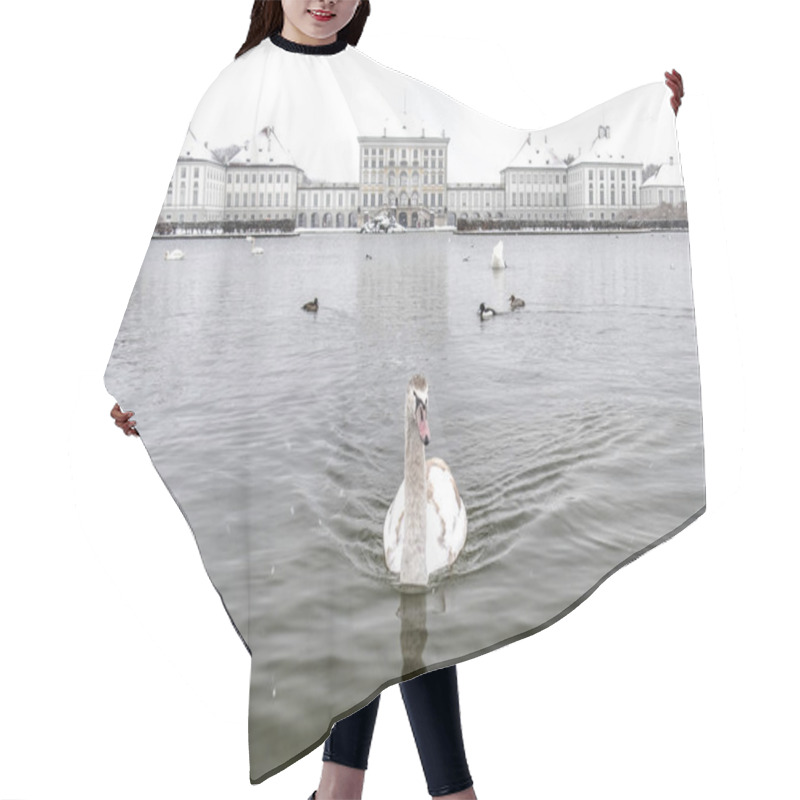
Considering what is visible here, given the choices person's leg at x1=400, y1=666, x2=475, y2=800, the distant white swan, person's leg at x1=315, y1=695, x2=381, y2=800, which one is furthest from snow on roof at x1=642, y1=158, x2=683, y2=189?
person's leg at x1=315, y1=695, x2=381, y2=800

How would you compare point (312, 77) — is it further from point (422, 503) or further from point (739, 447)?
point (739, 447)

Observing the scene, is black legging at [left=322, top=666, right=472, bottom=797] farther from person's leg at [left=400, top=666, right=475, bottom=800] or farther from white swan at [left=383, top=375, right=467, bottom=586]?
white swan at [left=383, top=375, right=467, bottom=586]

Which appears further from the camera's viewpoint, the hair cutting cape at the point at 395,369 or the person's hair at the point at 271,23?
the person's hair at the point at 271,23

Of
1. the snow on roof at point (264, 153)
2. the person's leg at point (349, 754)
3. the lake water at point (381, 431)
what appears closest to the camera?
the lake water at point (381, 431)

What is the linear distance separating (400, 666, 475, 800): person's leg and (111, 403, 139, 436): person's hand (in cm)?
107

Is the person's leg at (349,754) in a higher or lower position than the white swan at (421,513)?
lower

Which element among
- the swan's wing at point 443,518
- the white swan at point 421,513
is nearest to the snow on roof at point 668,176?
the white swan at point 421,513

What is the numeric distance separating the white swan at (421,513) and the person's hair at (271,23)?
3.30ft

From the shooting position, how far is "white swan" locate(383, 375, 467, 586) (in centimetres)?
356

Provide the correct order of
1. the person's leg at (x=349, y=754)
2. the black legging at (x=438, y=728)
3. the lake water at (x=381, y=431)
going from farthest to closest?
the person's leg at (x=349, y=754), the black legging at (x=438, y=728), the lake water at (x=381, y=431)

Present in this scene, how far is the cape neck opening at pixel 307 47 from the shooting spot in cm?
371

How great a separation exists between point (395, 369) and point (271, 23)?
104cm

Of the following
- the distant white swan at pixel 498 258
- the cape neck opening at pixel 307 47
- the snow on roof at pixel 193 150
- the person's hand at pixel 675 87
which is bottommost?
the distant white swan at pixel 498 258

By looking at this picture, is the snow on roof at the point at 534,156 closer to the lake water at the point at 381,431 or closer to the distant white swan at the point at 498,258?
the distant white swan at the point at 498,258
